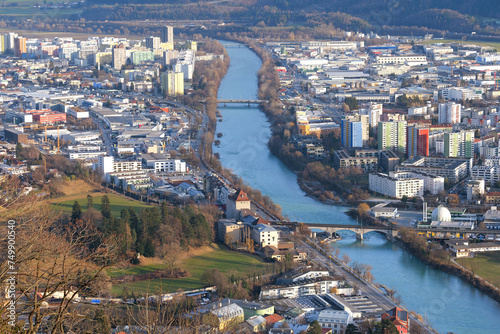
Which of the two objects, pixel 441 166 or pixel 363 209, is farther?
pixel 441 166

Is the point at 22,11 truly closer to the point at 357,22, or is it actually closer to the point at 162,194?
the point at 357,22

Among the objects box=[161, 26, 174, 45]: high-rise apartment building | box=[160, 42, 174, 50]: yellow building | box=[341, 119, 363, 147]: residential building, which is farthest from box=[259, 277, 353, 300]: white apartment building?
box=[161, 26, 174, 45]: high-rise apartment building

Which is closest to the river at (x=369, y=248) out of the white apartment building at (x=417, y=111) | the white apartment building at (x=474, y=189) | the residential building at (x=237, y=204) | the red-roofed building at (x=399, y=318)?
the red-roofed building at (x=399, y=318)

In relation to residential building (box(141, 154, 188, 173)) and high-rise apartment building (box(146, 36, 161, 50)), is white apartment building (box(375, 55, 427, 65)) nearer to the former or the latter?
high-rise apartment building (box(146, 36, 161, 50))

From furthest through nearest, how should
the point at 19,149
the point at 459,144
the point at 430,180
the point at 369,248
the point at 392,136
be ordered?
the point at 392,136 → the point at 459,144 → the point at 19,149 → the point at 430,180 → the point at 369,248

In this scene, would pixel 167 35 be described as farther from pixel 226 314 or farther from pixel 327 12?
pixel 226 314

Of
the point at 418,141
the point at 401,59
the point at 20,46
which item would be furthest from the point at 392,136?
the point at 20,46
